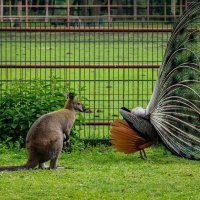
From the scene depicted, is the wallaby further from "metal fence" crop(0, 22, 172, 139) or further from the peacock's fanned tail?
"metal fence" crop(0, 22, 172, 139)

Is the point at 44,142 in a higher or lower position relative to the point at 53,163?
higher

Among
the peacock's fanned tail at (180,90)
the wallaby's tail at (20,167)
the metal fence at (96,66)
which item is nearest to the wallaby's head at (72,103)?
the metal fence at (96,66)

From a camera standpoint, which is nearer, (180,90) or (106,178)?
(106,178)

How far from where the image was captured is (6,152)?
13805 mm

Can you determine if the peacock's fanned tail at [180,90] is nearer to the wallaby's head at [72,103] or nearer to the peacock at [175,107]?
the peacock at [175,107]

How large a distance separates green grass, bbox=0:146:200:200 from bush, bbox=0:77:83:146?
0.33 m

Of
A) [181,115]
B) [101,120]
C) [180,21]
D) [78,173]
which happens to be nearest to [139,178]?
[78,173]

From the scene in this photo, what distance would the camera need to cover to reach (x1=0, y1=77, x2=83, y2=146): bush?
45.7 ft

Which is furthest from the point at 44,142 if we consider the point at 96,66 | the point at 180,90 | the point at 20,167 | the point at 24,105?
the point at 96,66

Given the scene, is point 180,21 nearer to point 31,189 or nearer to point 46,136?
point 46,136

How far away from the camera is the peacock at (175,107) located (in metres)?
12.9

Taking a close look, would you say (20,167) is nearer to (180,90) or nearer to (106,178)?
(106,178)

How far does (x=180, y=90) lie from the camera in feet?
43.4

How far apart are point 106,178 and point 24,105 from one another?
2912mm
